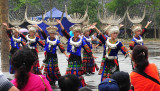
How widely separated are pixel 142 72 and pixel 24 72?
1763mm

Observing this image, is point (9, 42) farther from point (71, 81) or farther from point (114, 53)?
point (71, 81)

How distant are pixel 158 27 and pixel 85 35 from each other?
Result: 2574cm

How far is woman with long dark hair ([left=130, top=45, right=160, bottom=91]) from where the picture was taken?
4426 millimetres

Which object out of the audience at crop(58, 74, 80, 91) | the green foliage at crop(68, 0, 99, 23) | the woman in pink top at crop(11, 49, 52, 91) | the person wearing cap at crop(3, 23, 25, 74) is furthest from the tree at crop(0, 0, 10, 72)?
the green foliage at crop(68, 0, 99, 23)

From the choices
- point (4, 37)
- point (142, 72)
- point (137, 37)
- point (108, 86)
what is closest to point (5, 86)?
point (108, 86)

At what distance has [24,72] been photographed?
3572 mm

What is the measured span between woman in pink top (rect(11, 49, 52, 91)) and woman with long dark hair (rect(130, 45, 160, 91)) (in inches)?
59.1

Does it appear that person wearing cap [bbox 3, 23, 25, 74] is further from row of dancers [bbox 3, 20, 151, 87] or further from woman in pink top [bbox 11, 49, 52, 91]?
woman in pink top [bbox 11, 49, 52, 91]

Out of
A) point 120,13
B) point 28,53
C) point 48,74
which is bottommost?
point 48,74

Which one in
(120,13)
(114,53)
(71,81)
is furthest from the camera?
(120,13)

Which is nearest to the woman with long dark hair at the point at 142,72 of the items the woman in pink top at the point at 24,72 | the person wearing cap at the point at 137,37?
the woman in pink top at the point at 24,72

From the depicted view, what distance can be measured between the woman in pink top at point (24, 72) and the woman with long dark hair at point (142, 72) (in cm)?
150

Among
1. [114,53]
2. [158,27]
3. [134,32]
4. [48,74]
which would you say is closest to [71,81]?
[114,53]

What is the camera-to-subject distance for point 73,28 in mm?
8781
